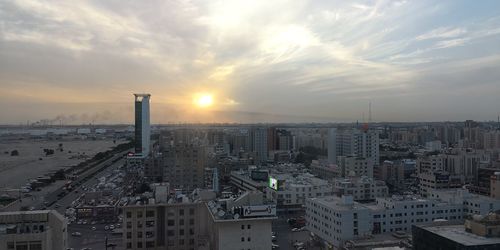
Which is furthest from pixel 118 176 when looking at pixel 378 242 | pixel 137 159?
pixel 378 242

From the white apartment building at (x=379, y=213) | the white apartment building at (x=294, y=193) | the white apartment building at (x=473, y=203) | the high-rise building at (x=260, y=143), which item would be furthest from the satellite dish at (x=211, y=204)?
the high-rise building at (x=260, y=143)

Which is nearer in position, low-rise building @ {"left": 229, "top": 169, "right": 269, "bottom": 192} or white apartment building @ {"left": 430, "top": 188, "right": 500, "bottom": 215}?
white apartment building @ {"left": 430, "top": 188, "right": 500, "bottom": 215}

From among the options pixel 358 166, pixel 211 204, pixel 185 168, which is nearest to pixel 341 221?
pixel 211 204

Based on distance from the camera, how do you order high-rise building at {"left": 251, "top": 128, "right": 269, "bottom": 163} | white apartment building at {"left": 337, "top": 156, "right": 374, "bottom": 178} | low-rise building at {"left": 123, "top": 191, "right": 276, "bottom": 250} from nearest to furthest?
low-rise building at {"left": 123, "top": 191, "right": 276, "bottom": 250} → white apartment building at {"left": 337, "top": 156, "right": 374, "bottom": 178} → high-rise building at {"left": 251, "top": 128, "right": 269, "bottom": 163}

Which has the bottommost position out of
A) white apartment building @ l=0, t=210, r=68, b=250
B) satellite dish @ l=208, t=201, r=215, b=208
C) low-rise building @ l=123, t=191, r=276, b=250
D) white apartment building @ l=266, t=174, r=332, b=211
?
white apartment building @ l=266, t=174, r=332, b=211

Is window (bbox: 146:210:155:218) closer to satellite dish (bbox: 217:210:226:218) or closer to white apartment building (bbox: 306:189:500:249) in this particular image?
satellite dish (bbox: 217:210:226:218)

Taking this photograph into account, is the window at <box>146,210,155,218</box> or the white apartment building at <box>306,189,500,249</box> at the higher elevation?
the window at <box>146,210,155,218</box>

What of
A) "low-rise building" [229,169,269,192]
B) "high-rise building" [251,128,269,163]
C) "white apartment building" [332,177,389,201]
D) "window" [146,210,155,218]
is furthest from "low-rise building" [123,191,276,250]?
"high-rise building" [251,128,269,163]

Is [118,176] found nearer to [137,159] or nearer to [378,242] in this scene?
[137,159]
